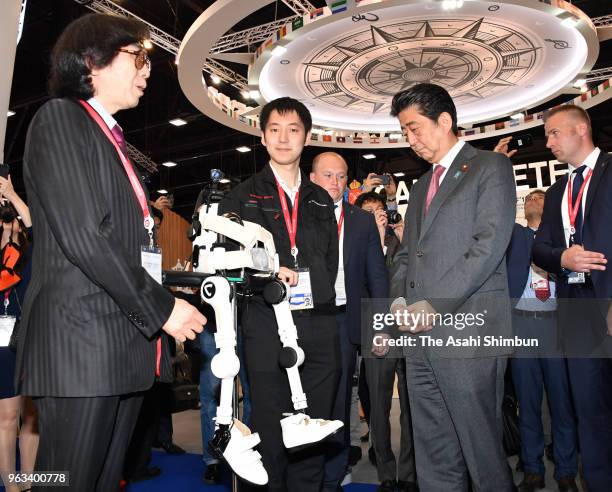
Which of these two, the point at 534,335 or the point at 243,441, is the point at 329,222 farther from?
the point at 534,335

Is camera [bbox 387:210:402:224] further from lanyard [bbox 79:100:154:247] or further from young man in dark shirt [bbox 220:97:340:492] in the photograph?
lanyard [bbox 79:100:154:247]

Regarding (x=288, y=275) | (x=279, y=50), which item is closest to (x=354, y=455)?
(x=288, y=275)

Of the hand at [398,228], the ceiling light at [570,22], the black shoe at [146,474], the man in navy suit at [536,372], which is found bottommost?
the black shoe at [146,474]

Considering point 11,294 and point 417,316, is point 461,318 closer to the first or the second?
point 417,316

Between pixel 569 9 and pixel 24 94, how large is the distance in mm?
10903

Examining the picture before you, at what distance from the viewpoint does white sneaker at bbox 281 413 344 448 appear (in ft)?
5.79

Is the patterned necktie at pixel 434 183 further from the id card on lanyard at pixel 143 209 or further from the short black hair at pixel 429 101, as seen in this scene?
the id card on lanyard at pixel 143 209

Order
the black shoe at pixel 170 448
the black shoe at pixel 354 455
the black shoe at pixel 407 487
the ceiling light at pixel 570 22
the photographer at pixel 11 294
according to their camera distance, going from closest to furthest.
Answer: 1. the photographer at pixel 11 294
2. the black shoe at pixel 407 487
3. the black shoe at pixel 354 455
4. the black shoe at pixel 170 448
5. the ceiling light at pixel 570 22

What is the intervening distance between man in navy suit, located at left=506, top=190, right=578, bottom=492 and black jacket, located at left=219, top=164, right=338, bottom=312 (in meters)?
1.59

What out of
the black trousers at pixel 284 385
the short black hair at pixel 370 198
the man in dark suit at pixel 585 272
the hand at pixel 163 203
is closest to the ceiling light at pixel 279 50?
the short black hair at pixel 370 198

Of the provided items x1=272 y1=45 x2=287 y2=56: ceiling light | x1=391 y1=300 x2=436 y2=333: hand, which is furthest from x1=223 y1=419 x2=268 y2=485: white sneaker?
x1=272 y1=45 x2=287 y2=56: ceiling light

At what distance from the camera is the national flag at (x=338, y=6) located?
22.1 feet

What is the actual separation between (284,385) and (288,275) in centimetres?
46

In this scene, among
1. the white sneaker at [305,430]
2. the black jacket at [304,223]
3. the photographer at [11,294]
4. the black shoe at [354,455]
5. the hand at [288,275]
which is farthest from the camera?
the black shoe at [354,455]
